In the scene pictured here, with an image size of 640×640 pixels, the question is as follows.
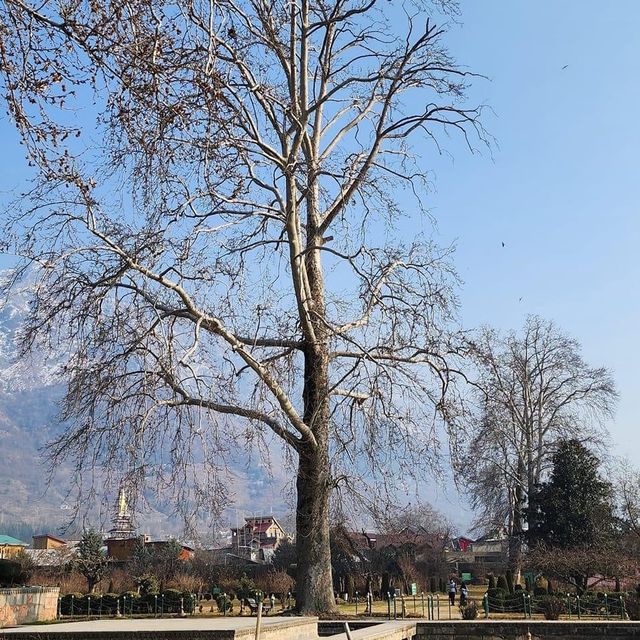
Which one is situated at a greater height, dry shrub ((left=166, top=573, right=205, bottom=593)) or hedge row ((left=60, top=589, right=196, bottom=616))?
dry shrub ((left=166, top=573, right=205, bottom=593))

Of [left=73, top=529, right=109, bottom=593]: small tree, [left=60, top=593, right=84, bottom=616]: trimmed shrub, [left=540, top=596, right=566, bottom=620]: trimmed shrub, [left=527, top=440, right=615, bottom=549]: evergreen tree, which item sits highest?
[left=527, top=440, right=615, bottom=549]: evergreen tree

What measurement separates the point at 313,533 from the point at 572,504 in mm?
23507

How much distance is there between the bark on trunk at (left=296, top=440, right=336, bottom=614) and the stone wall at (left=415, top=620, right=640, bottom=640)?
2.16 metres

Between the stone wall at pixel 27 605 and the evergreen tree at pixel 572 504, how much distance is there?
21121 millimetres

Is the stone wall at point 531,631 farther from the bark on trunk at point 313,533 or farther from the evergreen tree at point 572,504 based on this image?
the evergreen tree at point 572,504

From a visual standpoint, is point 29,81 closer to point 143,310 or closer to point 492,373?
point 143,310

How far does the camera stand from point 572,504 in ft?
122

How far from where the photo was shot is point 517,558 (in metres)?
37.5

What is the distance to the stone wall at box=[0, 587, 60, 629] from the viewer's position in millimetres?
25109

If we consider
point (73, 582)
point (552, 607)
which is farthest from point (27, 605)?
point (73, 582)

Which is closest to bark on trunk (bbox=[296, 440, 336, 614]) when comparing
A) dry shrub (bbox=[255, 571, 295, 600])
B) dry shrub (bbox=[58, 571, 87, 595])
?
dry shrub (bbox=[255, 571, 295, 600])

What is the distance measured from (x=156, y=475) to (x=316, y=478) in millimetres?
3862

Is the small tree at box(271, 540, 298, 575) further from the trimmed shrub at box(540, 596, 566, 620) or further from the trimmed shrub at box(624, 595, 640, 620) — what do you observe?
the trimmed shrub at box(624, 595, 640, 620)

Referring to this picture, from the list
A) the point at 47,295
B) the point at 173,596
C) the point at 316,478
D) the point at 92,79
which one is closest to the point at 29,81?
the point at 92,79
